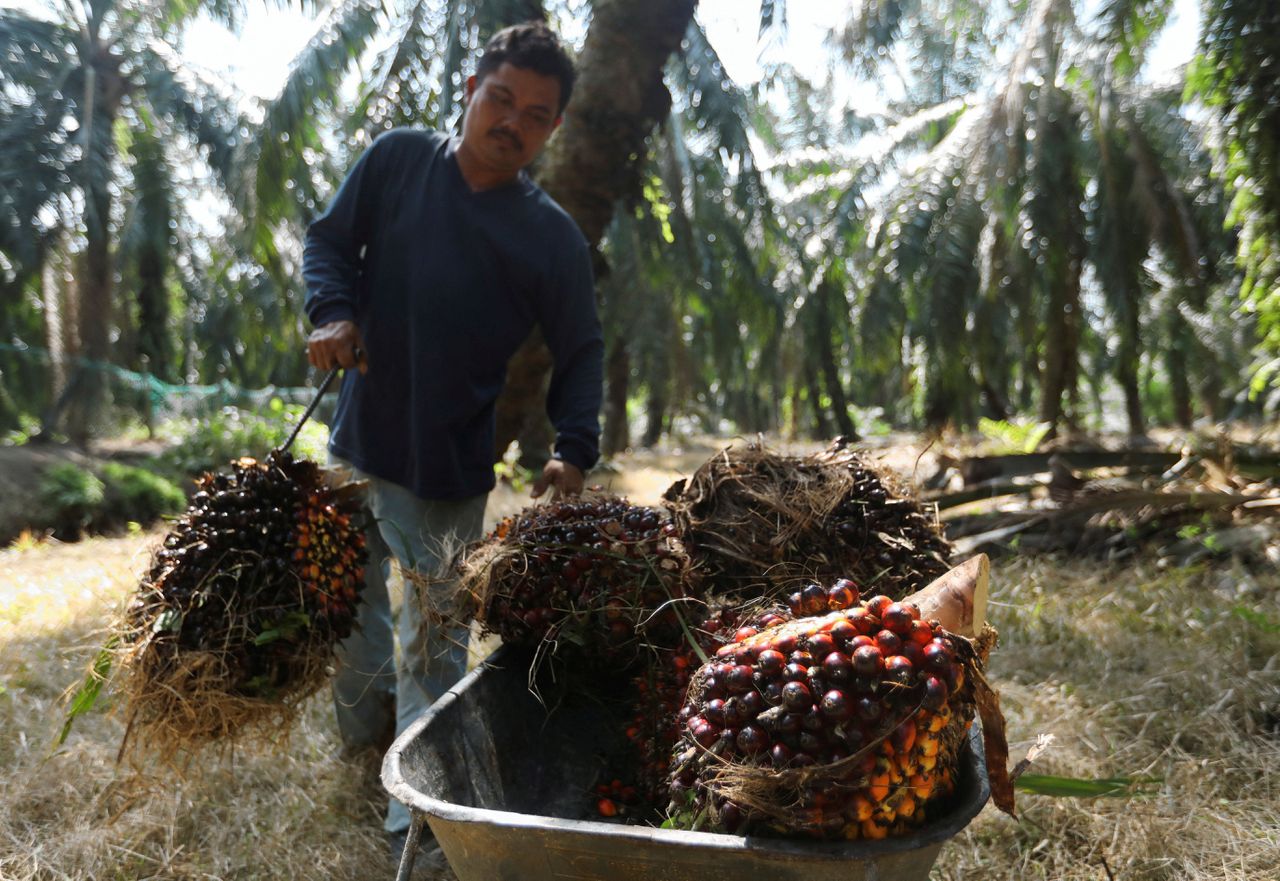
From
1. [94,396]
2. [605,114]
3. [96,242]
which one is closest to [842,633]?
[605,114]

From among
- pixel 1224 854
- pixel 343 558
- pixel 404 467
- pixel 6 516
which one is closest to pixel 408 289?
pixel 404 467

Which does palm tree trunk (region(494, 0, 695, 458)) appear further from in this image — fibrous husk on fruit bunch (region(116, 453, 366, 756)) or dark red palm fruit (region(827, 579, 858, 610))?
dark red palm fruit (region(827, 579, 858, 610))

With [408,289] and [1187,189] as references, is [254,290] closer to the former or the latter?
[1187,189]

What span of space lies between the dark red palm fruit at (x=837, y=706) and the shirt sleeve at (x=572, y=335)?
172 cm

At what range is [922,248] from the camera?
354 inches

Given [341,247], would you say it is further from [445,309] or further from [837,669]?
[837,669]

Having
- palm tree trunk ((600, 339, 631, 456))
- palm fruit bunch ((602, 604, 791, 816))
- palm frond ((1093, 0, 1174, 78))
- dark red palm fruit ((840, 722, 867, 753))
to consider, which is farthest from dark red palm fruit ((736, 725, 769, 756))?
palm tree trunk ((600, 339, 631, 456))

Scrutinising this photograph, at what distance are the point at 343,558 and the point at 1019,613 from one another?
3.28 m

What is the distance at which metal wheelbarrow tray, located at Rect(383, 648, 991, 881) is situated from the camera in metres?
1.29

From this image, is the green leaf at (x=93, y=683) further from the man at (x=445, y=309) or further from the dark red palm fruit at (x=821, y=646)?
the dark red palm fruit at (x=821, y=646)

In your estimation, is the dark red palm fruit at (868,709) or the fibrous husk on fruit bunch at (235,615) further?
the fibrous husk on fruit bunch at (235,615)

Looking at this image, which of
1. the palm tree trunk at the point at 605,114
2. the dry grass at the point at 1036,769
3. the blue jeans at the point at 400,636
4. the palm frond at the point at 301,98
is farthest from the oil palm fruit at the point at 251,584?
the palm frond at the point at 301,98

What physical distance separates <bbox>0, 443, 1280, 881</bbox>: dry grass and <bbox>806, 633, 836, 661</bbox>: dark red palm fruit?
115 cm

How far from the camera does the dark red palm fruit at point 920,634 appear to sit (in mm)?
1383
